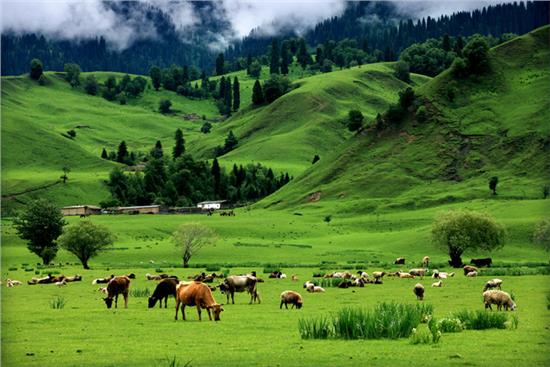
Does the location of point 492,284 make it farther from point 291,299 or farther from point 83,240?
point 83,240

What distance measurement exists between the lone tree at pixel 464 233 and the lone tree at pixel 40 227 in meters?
50.5

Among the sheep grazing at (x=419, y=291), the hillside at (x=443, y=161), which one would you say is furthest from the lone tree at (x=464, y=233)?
the hillside at (x=443, y=161)

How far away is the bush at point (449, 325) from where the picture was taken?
2885 cm

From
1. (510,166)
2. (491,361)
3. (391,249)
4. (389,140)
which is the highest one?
(389,140)

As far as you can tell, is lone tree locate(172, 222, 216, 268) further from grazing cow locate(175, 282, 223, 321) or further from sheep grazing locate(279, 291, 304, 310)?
grazing cow locate(175, 282, 223, 321)

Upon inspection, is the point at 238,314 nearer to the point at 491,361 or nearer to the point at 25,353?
the point at 25,353

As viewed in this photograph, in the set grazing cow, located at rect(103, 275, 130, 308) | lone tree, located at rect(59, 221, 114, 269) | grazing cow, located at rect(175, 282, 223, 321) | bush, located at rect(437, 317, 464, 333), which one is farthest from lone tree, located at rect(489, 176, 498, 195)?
bush, located at rect(437, 317, 464, 333)

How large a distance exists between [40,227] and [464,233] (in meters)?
55.5

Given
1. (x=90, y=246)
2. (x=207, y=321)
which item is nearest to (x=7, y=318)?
(x=207, y=321)

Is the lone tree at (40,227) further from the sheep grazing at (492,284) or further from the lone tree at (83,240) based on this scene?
the sheep grazing at (492,284)

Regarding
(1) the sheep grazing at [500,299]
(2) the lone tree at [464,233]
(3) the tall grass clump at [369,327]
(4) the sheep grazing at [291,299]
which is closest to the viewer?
(3) the tall grass clump at [369,327]

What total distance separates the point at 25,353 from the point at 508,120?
174 metres

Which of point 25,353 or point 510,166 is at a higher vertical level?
point 510,166

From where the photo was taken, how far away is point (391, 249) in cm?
10625
